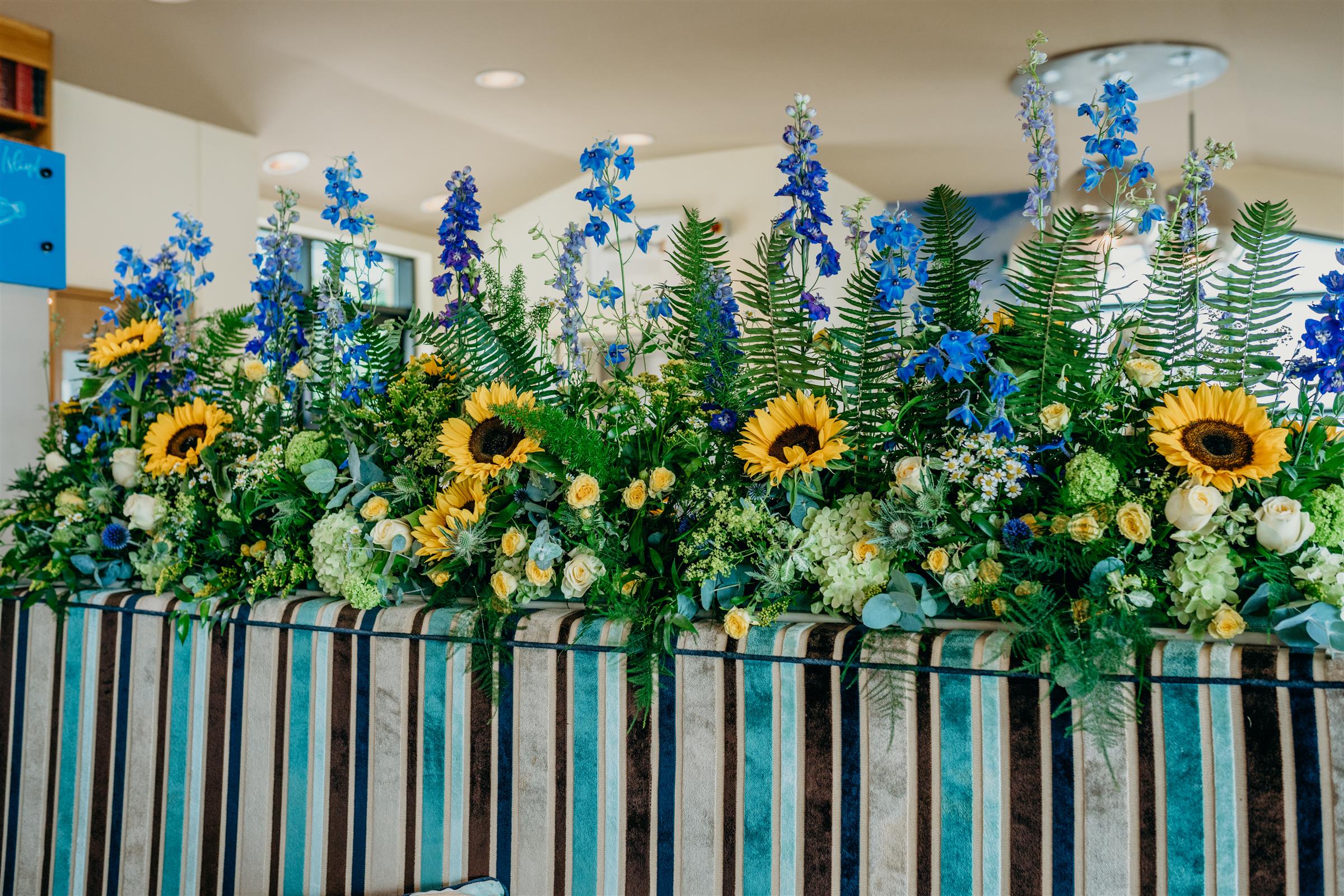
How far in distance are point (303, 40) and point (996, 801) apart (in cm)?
413

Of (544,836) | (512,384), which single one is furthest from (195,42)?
(544,836)

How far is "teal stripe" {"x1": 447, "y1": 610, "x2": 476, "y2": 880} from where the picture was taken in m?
Result: 1.05

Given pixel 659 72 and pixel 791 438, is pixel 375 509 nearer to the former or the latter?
pixel 791 438

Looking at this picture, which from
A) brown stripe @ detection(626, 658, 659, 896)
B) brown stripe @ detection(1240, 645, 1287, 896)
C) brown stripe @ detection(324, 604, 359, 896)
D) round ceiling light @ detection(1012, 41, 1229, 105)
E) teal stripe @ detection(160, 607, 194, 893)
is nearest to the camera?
brown stripe @ detection(1240, 645, 1287, 896)

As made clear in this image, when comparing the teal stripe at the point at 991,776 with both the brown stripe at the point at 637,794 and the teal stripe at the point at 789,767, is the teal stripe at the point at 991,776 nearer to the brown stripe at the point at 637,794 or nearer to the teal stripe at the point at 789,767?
the teal stripe at the point at 789,767

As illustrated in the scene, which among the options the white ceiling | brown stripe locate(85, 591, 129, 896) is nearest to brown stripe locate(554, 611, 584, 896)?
brown stripe locate(85, 591, 129, 896)

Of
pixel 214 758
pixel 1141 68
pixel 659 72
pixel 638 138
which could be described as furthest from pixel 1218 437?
pixel 638 138

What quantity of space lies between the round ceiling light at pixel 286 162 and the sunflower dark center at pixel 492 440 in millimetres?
4763

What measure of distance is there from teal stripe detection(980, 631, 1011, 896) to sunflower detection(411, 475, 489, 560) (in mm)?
514

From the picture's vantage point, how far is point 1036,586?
837mm

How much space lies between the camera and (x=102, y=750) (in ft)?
4.20

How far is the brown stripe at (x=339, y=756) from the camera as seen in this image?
111 cm

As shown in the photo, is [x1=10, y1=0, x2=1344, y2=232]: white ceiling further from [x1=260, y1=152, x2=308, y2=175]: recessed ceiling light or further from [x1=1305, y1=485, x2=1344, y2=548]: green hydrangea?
[x1=1305, y1=485, x2=1344, y2=548]: green hydrangea

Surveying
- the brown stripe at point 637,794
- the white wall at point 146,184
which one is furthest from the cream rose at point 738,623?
the white wall at point 146,184
